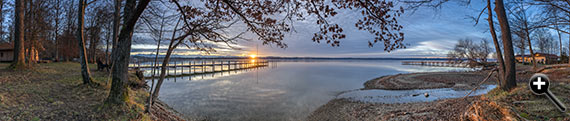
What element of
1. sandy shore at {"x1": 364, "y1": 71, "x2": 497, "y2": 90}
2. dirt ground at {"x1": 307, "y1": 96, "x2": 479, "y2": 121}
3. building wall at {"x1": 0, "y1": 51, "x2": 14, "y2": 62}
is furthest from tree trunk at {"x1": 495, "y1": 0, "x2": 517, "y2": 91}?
building wall at {"x1": 0, "y1": 51, "x2": 14, "y2": 62}

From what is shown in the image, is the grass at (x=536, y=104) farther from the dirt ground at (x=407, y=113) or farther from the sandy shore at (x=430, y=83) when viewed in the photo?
the sandy shore at (x=430, y=83)

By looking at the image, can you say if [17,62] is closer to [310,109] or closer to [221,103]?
[221,103]

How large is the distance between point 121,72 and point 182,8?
83.4 inches

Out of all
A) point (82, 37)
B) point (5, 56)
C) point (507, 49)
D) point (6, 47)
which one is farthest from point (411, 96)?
point (5, 56)

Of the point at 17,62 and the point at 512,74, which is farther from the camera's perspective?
the point at 17,62

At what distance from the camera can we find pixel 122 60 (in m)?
5.11

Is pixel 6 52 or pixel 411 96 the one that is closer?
pixel 411 96

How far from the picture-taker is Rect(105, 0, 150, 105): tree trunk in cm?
486

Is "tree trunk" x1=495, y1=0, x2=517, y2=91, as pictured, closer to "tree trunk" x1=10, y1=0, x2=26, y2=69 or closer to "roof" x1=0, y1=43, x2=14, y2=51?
"tree trunk" x1=10, y1=0, x2=26, y2=69

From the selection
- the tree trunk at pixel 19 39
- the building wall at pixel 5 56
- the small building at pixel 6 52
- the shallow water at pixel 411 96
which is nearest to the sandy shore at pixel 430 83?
the shallow water at pixel 411 96

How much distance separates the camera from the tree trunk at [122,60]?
4859mm

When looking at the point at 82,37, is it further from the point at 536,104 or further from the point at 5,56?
the point at 5,56

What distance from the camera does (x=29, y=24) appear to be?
14922 millimetres

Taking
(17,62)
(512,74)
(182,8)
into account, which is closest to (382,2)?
(182,8)
